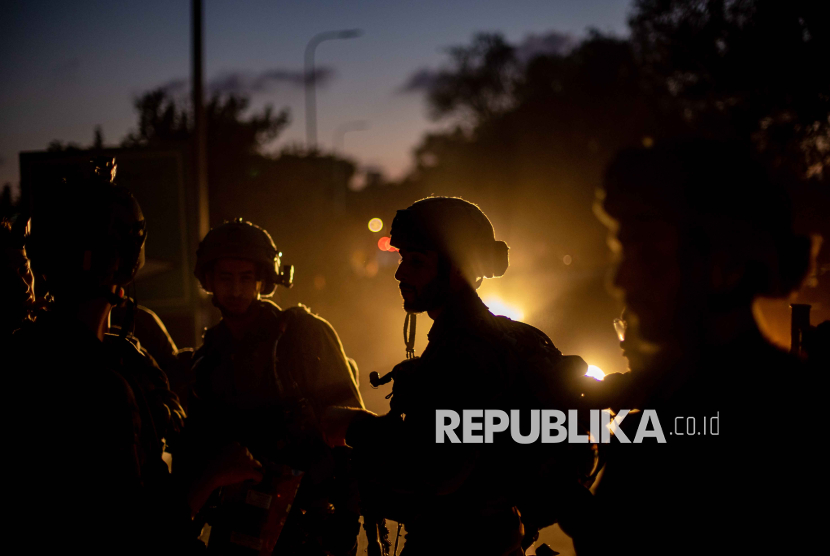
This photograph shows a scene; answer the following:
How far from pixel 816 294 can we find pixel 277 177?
1590cm

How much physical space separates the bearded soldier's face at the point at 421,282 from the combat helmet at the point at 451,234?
5cm

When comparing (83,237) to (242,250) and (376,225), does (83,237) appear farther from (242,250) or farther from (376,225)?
(376,225)

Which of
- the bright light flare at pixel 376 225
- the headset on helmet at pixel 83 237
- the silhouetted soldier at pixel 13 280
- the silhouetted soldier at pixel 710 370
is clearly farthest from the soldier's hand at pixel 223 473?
the bright light flare at pixel 376 225

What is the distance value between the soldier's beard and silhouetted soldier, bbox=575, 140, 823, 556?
49.0 inches

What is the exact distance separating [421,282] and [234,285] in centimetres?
178

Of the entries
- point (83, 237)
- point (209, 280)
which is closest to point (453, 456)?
point (83, 237)

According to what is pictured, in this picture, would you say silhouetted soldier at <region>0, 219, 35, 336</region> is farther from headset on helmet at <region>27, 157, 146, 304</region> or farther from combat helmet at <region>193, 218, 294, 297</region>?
combat helmet at <region>193, 218, 294, 297</region>

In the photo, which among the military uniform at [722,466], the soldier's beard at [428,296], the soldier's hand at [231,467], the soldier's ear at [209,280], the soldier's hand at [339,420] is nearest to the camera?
the military uniform at [722,466]

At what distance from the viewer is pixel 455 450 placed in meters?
2.29

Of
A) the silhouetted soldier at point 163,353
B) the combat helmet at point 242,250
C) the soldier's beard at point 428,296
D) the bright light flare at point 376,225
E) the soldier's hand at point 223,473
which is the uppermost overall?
the bright light flare at point 376,225

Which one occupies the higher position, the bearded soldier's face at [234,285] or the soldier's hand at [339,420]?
the bearded soldier's face at [234,285]

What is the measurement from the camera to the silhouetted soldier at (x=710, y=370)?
4.66ft

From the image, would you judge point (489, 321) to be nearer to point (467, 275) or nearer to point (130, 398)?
point (467, 275)

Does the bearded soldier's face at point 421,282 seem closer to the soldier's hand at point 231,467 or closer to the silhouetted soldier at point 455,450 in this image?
the silhouetted soldier at point 455,450
